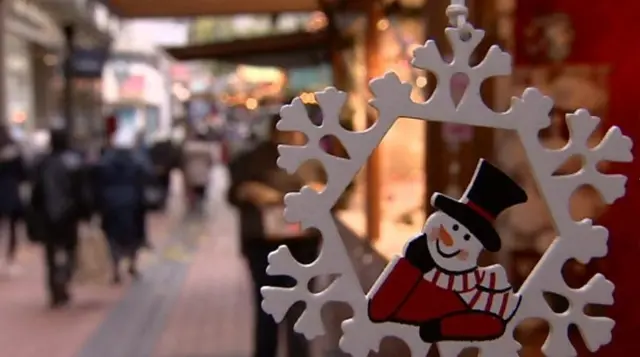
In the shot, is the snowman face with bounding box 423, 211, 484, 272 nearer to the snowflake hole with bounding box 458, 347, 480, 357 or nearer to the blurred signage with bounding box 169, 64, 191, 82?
the snowflake hole with bounding box 458, 347, 480, 357

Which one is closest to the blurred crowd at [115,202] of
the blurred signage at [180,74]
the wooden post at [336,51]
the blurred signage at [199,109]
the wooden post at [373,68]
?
the wooden post at [336,51]

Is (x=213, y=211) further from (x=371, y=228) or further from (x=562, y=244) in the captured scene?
(x=562, y=244)

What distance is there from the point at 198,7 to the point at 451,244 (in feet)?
18.4

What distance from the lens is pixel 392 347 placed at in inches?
83.2

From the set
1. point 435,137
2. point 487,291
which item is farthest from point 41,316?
point 487,291

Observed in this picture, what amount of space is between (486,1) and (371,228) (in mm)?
1529

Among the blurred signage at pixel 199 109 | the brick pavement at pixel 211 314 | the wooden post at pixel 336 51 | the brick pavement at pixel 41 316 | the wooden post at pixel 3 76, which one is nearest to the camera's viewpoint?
the wooden post at pixel 336 51

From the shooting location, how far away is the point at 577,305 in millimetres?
1897

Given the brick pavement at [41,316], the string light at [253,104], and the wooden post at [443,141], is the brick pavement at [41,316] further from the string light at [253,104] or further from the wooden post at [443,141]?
the wooden post at [443,141]

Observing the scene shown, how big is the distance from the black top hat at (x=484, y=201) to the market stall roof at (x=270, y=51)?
4.60m

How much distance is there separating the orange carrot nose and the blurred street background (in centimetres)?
16

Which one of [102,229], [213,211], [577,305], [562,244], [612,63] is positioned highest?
[612,63]

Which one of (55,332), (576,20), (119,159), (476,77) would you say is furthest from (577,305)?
(119,159)

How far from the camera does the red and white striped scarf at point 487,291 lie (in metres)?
1.90
